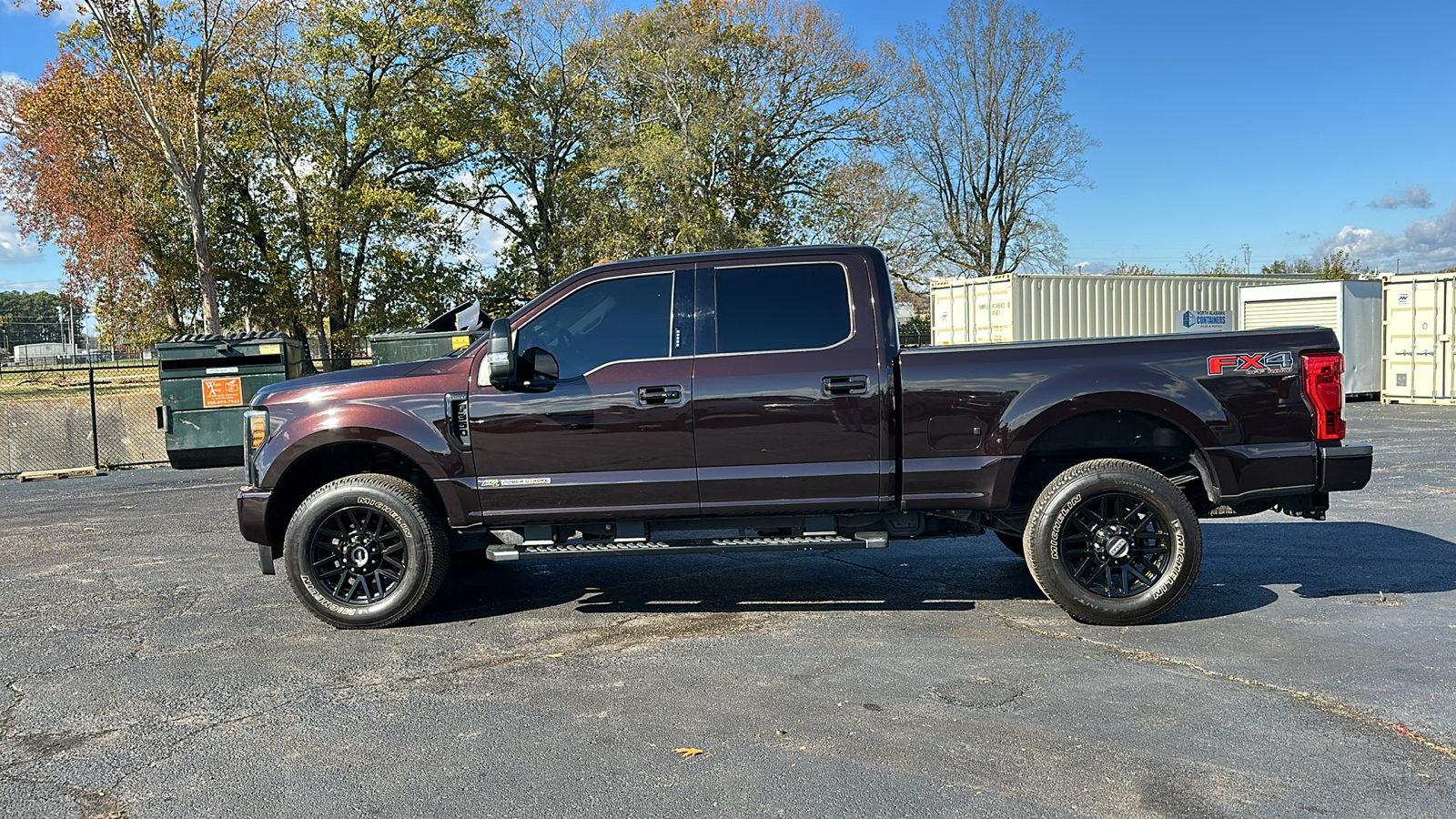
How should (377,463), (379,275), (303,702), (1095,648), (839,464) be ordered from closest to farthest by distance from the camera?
1. (303,702)
2. (1095,648)
3. (839,464)
4. (377,463)
5. (379,275)

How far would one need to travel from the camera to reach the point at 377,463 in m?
6.06

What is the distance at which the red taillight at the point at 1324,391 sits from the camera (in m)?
5.17

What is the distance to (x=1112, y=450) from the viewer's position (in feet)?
18.5

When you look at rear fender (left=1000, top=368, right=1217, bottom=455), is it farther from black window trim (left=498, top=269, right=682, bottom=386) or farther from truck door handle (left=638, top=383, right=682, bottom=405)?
black window trim (left=498, top=269, right=682, bottom=386)

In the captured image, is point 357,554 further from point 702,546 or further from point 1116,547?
point 1116,547

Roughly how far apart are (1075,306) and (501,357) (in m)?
20.4

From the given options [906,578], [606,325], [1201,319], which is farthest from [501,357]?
[1201,319]

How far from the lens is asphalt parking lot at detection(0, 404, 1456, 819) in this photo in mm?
3389

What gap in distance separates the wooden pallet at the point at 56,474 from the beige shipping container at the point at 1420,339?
2516cm

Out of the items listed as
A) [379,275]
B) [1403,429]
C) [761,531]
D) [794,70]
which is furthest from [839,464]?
[794,70]

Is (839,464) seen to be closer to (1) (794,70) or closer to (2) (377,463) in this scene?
(2) (377,463)

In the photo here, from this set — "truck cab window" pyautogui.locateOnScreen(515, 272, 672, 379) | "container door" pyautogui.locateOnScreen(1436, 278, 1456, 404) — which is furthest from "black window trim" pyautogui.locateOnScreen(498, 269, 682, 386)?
"container door" pyautogui.locateOnScreen(1436, 278, 1456, 404)

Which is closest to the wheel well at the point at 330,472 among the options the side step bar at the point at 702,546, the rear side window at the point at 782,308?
the side step bar at the point at 702,546

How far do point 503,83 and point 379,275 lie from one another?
7.73 m
